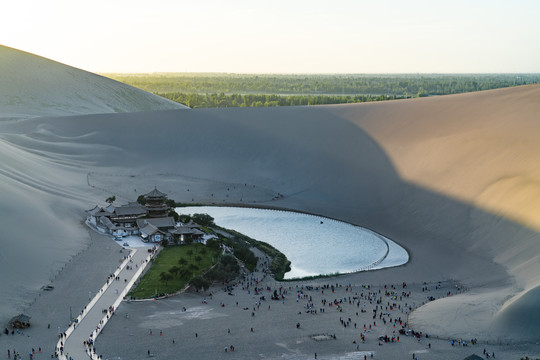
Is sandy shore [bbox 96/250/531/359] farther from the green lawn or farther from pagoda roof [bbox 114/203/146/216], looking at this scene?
pagoda roof [bbox 114/203/146/216]

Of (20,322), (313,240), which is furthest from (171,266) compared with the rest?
(313,240)

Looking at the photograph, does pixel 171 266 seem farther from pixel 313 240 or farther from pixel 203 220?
pixel 313 240

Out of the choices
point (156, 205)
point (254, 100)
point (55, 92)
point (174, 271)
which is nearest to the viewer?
point (174, 271)

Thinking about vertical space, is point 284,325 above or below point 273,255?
above

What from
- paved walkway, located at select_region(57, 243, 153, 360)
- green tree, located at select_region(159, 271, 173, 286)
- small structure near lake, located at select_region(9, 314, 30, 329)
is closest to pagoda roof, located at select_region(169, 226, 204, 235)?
paved walkway, located at select_region(57, 243, 153, 360)

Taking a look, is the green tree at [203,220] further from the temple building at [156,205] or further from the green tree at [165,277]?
the green tree at [165,277]

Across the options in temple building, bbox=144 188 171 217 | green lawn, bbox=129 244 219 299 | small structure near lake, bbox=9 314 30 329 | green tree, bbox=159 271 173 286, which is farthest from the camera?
temple building, bbox=144 188 171 217
